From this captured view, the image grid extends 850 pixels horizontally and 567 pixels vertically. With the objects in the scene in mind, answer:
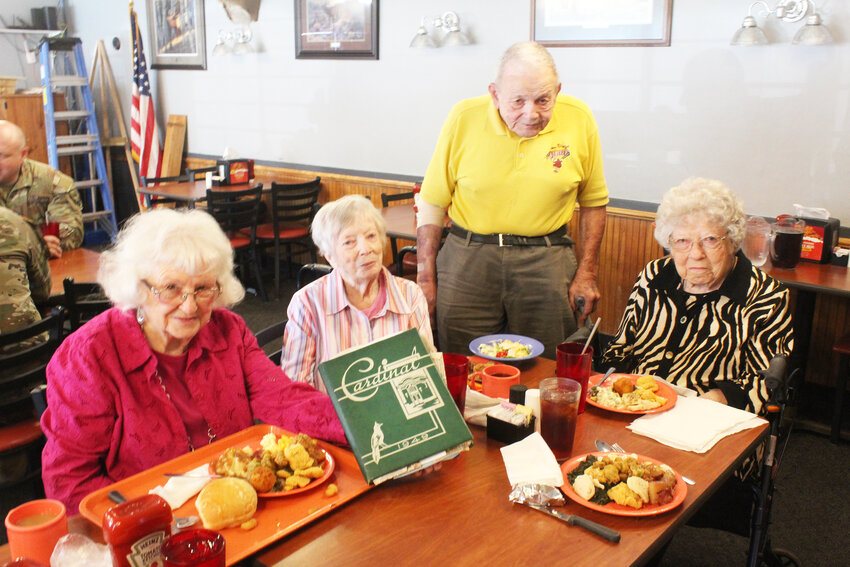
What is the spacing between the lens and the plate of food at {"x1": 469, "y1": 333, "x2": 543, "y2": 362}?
2277mm

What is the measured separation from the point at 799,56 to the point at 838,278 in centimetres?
126

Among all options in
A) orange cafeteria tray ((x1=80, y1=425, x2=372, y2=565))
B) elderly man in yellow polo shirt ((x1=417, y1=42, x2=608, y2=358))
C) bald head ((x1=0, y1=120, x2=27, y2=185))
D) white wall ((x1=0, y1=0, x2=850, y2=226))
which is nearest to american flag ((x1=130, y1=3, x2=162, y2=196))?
white wall ((x1=0, y1=0, x2=850, y2=226))

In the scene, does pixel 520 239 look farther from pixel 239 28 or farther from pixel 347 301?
pixel 239 28

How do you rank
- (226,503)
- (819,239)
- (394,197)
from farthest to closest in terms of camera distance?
(394,197)
(819,239)
(226,503)

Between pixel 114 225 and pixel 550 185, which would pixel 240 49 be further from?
pixel 550 185

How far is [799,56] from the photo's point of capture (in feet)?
12.8

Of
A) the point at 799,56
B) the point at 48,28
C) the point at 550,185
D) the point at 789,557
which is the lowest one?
the point at 789,557

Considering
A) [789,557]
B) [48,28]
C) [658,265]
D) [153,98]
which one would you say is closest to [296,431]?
[658,265]

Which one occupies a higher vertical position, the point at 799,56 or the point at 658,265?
the point at 799,56

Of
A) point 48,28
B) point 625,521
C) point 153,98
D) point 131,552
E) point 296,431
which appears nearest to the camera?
point 131,552

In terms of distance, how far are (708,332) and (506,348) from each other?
0.63 metres

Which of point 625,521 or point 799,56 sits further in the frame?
point 799,56

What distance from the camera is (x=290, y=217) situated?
6.03 m

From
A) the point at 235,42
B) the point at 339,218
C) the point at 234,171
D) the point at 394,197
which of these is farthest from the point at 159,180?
the point at 339,218
